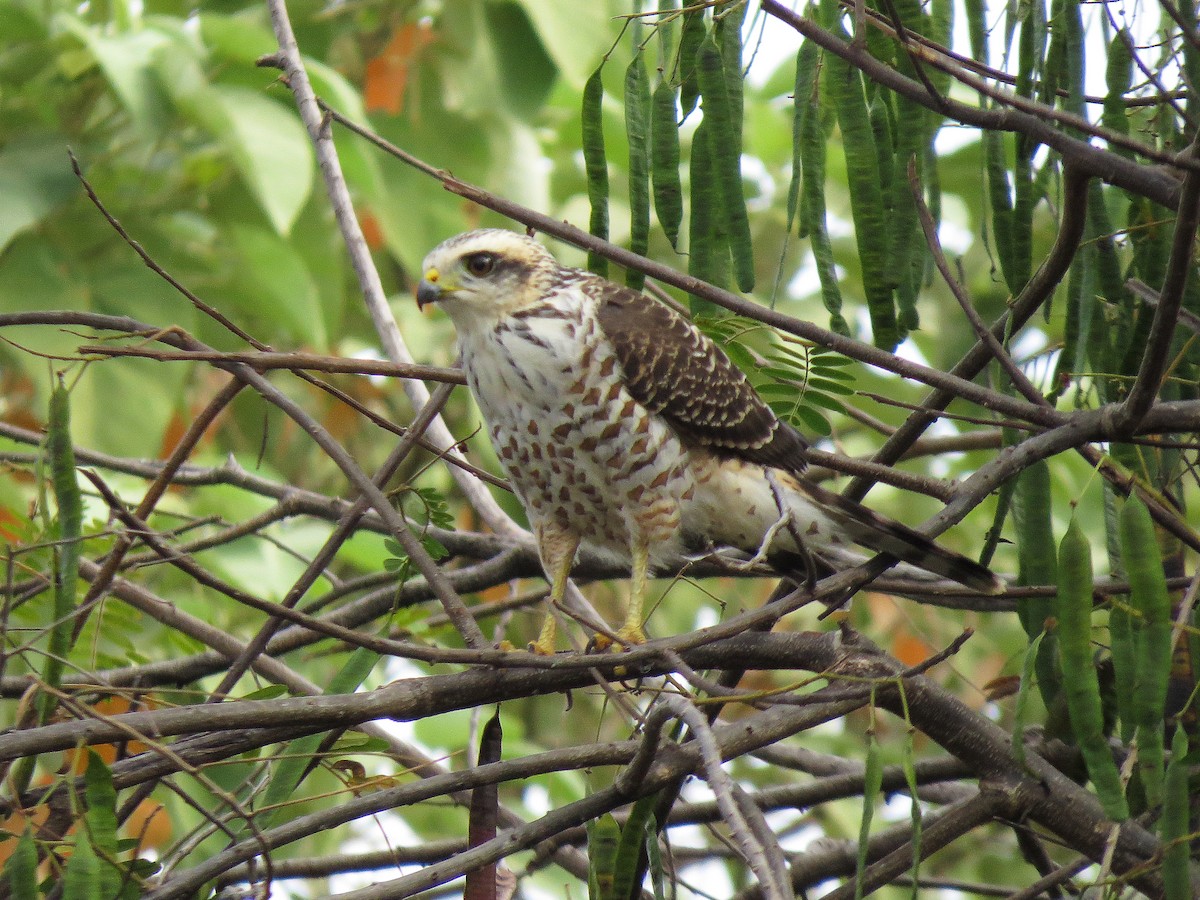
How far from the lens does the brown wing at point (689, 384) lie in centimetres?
309

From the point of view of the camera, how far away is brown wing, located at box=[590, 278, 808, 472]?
309cm

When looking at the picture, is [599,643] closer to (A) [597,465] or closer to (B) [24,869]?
(A) [597,465]

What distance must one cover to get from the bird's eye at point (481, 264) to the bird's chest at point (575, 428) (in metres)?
0.19

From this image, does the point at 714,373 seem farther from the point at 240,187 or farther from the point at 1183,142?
the point at 240,187

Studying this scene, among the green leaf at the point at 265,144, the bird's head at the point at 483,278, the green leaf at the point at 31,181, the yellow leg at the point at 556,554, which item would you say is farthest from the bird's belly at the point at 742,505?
the green leaf at the point at 31,181

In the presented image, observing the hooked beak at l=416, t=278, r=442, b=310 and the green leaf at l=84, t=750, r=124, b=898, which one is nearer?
the green leaf at l=84, t=750, r=124, b=898

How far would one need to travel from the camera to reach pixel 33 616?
10.3 ft

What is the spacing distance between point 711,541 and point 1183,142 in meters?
1.49

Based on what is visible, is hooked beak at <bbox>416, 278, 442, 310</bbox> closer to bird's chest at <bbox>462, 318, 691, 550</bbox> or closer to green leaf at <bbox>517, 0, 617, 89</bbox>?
bird's chest at <bbox>462, 318, 691, 550</bbox>

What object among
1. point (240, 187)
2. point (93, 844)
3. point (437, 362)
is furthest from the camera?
point (437, 362)

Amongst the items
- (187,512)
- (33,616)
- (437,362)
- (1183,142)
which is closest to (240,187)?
(437,362)

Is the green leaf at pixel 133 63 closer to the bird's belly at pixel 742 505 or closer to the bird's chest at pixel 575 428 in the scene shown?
the bird's chest at pixel 575 428

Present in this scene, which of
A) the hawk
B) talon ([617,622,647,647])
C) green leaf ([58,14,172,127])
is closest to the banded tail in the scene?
the hawk

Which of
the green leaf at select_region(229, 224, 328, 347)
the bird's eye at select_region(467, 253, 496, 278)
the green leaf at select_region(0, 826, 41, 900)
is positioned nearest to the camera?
the green leaf at select_region(0, 826, 41, 900)
